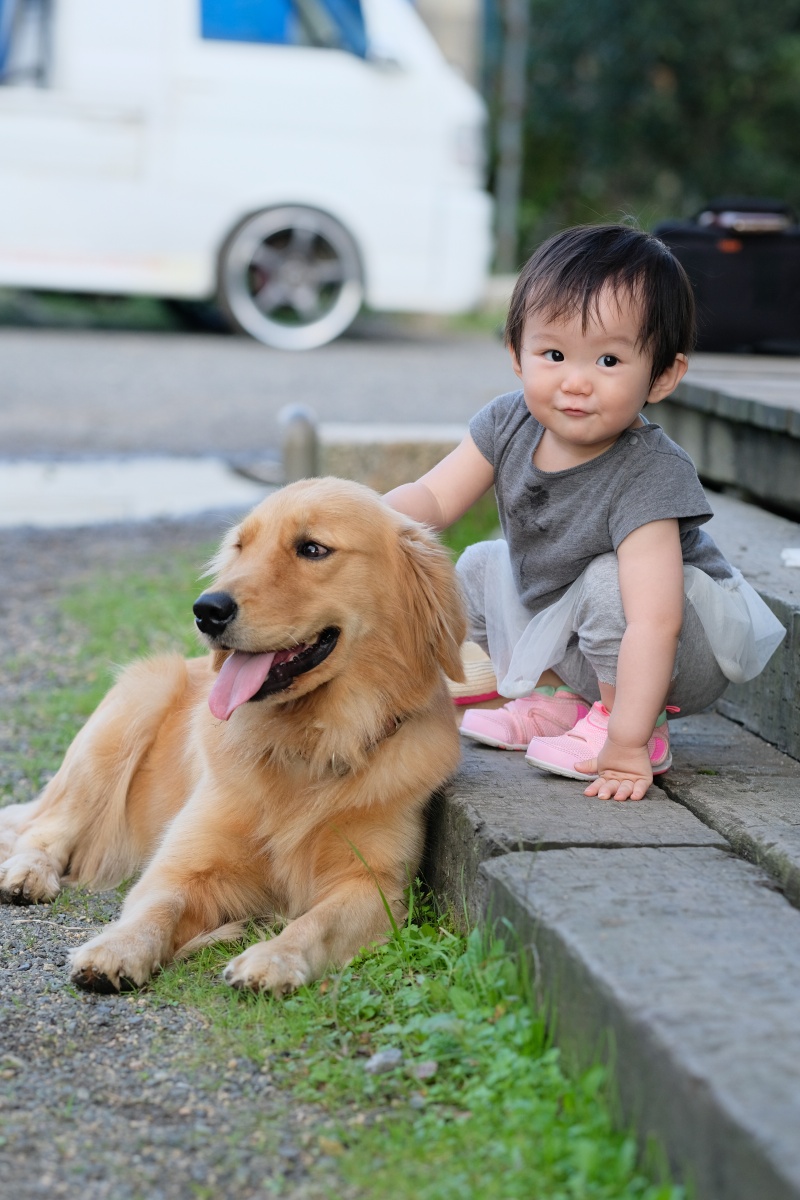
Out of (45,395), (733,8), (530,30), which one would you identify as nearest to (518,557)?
(45,395)

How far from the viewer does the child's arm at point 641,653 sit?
9.51 ft

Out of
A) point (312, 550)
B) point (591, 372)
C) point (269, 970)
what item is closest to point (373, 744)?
point (312, 550)

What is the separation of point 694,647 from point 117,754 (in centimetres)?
141

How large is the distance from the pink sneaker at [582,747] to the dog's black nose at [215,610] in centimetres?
81

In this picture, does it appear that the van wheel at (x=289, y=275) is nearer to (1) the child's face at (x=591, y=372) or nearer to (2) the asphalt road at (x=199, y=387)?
(2) the asphalt road at (x=199, y=387)

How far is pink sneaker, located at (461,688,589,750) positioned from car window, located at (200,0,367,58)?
8.84 m

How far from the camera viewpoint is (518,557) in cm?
332

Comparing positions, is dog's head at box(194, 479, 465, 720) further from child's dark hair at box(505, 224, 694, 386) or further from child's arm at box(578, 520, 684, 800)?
child's dark hair at box(505, 224, 694, 386)

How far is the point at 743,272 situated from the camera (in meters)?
5.84

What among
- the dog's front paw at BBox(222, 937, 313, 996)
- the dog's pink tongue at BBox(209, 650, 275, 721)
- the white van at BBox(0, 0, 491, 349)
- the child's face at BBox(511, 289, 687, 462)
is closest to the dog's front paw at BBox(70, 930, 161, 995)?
the dog's front paw at BBox(222, 937, 313, 996)

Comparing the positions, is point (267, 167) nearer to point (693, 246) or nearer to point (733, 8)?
point (693, 246)

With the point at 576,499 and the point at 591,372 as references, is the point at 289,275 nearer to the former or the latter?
the point at 576,499

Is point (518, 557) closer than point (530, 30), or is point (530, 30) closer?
point (518, 557)

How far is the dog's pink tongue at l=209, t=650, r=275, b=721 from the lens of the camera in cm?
278
